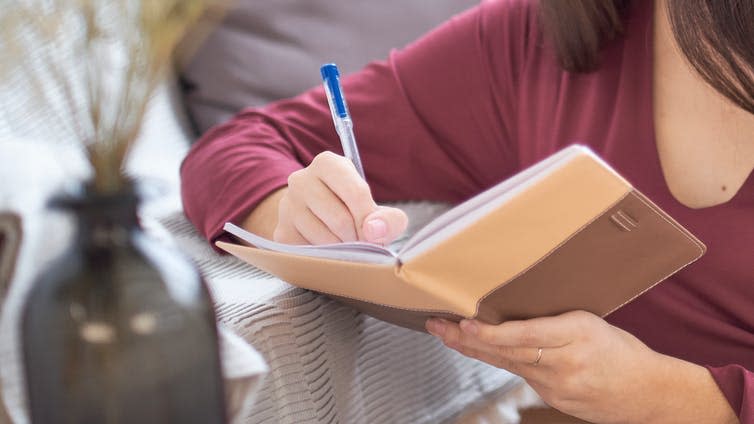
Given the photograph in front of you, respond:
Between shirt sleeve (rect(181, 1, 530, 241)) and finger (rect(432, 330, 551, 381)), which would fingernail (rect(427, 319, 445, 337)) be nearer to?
finger (rect(432, 330, 551, 381))

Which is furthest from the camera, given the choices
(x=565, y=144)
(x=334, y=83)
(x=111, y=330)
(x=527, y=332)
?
(x=565, y=144)

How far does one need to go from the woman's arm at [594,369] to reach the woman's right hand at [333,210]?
95 mm

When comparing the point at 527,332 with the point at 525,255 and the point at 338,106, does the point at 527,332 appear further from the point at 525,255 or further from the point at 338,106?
the point at 338,106

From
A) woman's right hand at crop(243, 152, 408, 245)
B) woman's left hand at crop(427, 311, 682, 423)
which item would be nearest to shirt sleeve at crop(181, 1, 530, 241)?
woman's right hand at crop(243, 152, 408, 245)

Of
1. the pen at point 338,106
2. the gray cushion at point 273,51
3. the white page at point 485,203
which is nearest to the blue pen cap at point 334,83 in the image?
the pen at point 338,106

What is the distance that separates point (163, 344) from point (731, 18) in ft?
1.88

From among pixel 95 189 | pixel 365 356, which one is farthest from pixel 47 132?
pixel 95 189

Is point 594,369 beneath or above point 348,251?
beneath

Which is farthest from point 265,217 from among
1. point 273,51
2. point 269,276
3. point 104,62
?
point 273,51

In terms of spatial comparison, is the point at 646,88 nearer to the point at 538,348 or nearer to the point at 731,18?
the point at 731,18

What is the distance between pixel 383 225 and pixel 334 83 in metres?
0.16

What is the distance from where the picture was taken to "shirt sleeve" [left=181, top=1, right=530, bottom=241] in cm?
102

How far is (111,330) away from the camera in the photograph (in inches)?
19.1

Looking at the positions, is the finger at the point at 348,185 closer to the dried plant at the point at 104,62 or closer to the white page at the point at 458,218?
the white page at the point at 458,218
